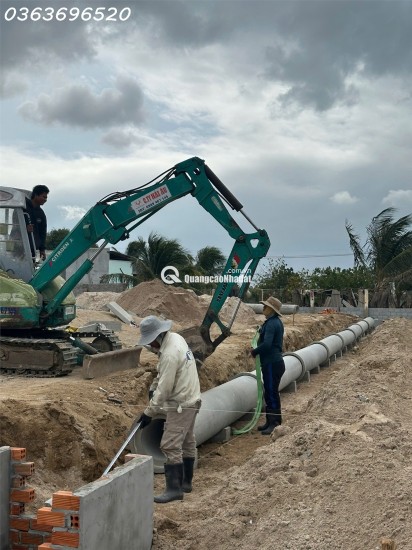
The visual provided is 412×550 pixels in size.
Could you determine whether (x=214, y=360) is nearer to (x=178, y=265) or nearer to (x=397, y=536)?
(x=397, y=536)

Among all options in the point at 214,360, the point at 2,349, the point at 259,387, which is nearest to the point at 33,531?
the point at 259,387

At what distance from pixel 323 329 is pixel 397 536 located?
18037 mm

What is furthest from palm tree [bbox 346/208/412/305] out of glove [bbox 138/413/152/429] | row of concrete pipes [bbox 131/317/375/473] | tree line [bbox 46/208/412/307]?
glove [bbox 138/413/152/429]

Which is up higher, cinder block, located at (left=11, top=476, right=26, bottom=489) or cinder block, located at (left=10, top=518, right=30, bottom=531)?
cinder block, located at (left=11, top=476, right=26, bottom=489)

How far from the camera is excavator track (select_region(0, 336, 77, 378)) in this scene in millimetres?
10000

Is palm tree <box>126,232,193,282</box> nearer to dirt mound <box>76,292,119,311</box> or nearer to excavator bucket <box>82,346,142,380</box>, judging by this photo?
dirt mound <box>76,292,119,311</box>

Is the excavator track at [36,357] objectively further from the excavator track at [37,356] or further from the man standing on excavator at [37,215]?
the man standing on excavator at [37,215]

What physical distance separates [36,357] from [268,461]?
547 cm

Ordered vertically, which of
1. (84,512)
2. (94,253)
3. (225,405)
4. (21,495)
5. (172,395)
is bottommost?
(21,495)

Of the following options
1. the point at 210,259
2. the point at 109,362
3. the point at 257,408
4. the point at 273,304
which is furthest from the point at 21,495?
the point at 210,259

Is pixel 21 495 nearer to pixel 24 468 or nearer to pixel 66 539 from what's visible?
pixel 24 468

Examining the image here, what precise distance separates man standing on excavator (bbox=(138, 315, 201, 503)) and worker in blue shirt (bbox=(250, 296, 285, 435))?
288 cm

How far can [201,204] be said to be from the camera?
10195 millimetres

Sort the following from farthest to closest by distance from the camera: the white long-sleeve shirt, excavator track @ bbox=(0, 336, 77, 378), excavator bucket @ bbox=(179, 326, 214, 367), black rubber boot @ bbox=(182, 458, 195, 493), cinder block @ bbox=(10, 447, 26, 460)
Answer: excavator track @ bbox=(0, 336, 77, 378) → excavator bucket @ bbox=(179, 326, 214, 367) → black rubber boot @ bbox=(182, 458, 195, 493) → the white long-sleeve shirt → cinder block @ bbox=(10, 447, 26, 460)
